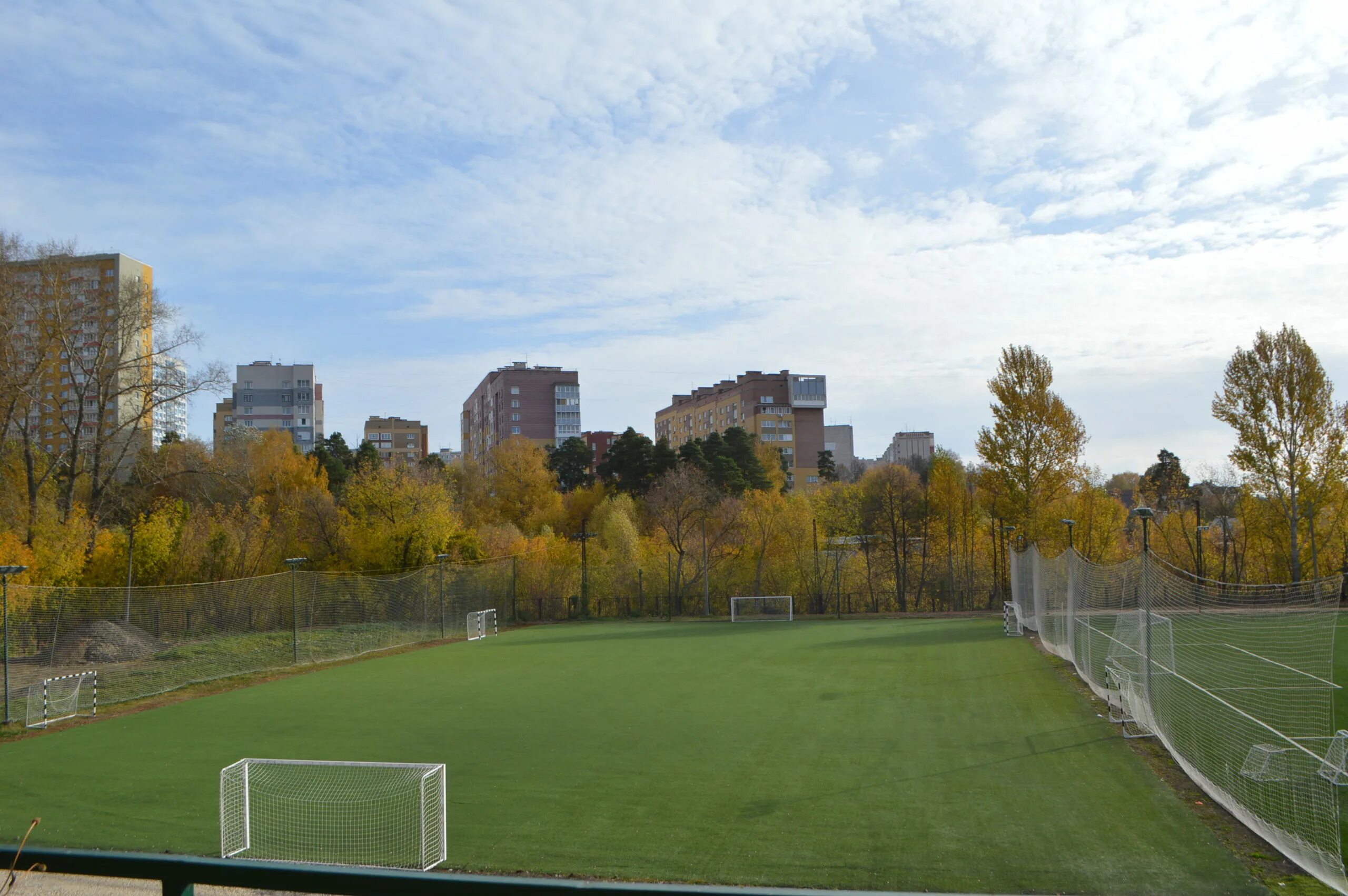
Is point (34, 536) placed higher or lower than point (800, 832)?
higher

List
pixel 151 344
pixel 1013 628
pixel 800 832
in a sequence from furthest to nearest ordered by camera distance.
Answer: pixel 151 344 → pixel 1013 628 → pixel 800 832

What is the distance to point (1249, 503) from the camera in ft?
123

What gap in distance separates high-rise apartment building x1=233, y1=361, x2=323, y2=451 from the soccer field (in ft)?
264

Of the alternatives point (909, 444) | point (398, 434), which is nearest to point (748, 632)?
point (398, 434)

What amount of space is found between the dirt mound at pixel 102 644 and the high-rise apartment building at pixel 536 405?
65158 millimetres

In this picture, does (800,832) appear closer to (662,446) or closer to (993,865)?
(993,865)

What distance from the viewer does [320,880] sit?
2000 millimetres

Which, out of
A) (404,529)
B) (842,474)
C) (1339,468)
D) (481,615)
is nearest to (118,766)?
(481,615)

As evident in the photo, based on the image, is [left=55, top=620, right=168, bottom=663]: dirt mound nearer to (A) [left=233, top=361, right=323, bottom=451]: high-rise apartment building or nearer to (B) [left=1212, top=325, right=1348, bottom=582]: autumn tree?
(B) [left=1212, top=325, right=1348, bottom=582]: autumn tree

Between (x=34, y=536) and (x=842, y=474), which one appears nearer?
(x=34, y=536)

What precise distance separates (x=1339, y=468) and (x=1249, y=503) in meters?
3.48

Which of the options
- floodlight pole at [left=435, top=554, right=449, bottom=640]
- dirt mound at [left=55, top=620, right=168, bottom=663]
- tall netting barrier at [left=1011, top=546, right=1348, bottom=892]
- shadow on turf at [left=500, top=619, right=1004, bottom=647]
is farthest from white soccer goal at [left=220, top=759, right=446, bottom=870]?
floodlight pole at [left=435, top=554, right=449, bottom=640]

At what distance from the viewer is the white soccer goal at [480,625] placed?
1201 inches

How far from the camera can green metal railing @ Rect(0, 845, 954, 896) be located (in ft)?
6.10
